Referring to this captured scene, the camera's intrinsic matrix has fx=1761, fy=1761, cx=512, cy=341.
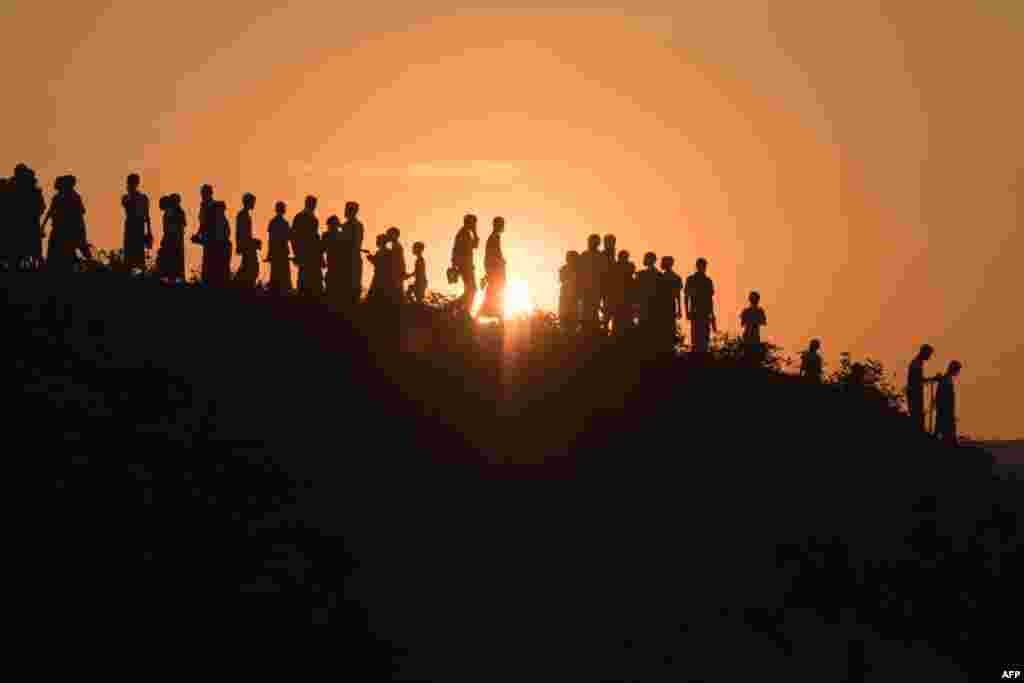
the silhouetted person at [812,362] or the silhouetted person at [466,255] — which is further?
the silhouetted person at [812,362]

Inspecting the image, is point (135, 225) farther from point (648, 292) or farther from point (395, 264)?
point (648, 292)

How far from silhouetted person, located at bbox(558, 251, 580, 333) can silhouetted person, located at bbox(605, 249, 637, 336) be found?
0.68 metres

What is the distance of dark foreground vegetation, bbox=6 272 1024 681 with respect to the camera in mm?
22312

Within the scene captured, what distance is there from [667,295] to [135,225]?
1134 centimetres

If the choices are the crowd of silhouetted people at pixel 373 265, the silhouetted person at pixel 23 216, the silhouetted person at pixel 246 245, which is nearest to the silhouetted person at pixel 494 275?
the crowd of silhouetted people at pixel 373 265

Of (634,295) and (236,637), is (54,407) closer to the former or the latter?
(236,637)

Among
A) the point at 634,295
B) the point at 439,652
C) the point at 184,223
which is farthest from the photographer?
the point at 634,295

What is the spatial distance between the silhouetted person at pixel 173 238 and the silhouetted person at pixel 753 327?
12910 millimetres

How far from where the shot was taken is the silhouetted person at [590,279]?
1448 inches

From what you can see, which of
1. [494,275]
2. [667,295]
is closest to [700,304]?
[667,295]

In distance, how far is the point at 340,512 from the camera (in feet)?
80.9

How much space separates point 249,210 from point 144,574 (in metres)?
12.9

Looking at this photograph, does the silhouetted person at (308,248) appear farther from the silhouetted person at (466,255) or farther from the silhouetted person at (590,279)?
the silhouetted person at (590,279)

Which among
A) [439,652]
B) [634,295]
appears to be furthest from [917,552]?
[439,652]
